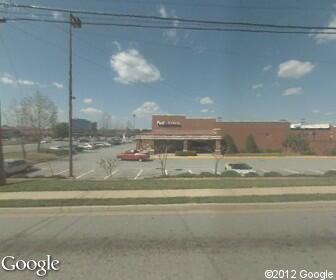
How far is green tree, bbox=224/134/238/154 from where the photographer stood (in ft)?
158

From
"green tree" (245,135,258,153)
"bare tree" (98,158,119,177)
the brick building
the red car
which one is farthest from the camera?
the brick building

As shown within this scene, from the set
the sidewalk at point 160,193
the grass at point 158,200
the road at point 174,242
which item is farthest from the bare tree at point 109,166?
the road at point 174,242

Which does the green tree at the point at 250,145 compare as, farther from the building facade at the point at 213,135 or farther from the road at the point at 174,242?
the road at the point at 174,242

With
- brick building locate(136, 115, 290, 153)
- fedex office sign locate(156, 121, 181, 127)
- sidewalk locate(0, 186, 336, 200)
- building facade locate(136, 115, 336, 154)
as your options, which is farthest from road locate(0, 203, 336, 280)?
fedex office sign locate(156, 121, 181, 127)

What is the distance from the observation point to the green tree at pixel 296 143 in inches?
1912

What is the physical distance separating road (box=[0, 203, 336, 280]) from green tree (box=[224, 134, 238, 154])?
39.9 m

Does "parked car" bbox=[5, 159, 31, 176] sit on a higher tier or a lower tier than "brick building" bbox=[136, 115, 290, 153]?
lower

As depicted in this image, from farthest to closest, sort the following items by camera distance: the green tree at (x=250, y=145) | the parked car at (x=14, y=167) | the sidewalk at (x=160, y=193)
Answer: the green tree at (x=250, y=145), the parked car at (x=14, y=167), the sidewalk at (x=160, y=193)

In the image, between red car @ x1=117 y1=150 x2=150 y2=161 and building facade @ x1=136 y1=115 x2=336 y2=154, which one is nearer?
red car @ x1=117 y1=150 x2=150 y2=161

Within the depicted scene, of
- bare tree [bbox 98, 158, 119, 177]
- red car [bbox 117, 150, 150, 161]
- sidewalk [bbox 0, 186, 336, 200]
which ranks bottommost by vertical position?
red car [bbox 117, 150, 150, 161]

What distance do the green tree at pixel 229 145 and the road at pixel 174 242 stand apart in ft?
131

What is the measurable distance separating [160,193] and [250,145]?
40493 mm

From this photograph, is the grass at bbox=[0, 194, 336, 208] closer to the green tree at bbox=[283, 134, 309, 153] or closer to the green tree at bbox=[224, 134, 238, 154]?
the green tree at bbox=[224, 134, 238, 154]

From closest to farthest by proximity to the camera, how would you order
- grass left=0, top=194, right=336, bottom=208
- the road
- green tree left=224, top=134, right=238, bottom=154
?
1. the road
2. grass left=0, top=194, right=336, bottom=208
3. green tree left=224, top=134, right=238, bottom=154
